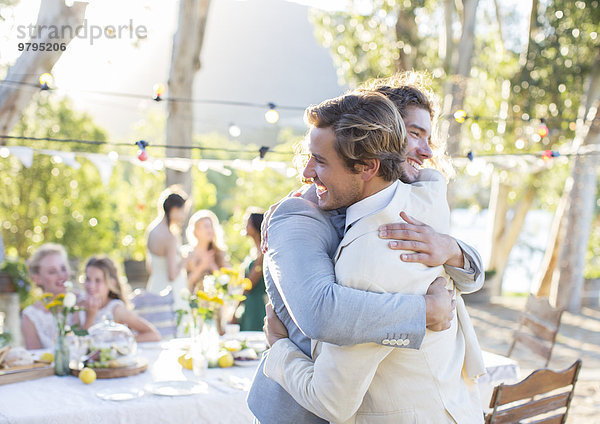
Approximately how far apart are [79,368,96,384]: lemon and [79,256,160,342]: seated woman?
91 cm

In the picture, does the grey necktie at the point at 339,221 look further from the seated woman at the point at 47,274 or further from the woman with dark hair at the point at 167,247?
the woman with dark hair at the point at 167,247

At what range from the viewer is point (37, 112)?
13062 millimetres

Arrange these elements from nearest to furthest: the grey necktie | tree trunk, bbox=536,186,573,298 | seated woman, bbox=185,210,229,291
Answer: the grey necktie
seated woman, bbox=185,210,229,291
tree trunk, bbox=536,186,573,298

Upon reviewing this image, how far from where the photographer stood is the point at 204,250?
595 centimetres

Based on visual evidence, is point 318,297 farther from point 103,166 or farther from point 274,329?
point 103,166

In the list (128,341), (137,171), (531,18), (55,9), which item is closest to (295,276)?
(128,341)

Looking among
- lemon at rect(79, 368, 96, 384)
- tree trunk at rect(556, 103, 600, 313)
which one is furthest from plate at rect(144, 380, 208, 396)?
tree trunk at rect(556, 103, 600, 313)

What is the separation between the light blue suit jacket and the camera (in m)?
1.38

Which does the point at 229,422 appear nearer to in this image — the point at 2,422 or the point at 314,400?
the point at 2,422

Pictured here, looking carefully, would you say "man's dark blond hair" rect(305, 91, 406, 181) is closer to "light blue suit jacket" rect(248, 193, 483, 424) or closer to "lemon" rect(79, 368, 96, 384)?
"light blue suit jacket" rect(248, 193, 483, 424)

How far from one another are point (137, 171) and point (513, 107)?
8.15 meters

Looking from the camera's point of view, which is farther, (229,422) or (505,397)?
(229,422)

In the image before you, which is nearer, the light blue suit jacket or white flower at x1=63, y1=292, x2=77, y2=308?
the light blue suit jacket

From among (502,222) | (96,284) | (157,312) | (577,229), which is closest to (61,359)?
(96,284)
